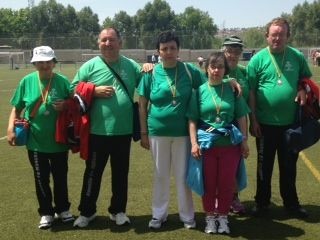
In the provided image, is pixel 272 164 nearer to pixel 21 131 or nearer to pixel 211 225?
pixel 211 225

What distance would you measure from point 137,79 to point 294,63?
5.56 feet

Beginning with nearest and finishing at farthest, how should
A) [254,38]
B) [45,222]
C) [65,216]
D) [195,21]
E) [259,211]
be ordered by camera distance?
[45,222] → [65,216] → [259,211] → [254,38] → [195,21]

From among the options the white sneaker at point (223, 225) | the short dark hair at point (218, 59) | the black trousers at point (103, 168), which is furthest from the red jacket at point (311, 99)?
the black trousers at point (103, 168)

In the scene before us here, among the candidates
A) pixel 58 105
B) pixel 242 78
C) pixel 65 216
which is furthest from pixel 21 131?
pixel 242 78

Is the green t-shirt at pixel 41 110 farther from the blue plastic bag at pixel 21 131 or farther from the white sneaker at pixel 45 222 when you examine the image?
the white sneaker at pixel 45 222

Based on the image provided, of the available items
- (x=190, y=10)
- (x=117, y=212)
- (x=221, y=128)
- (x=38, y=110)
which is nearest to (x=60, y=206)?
(x=117, y=212)

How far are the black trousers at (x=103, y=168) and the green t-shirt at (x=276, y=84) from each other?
1.48 m

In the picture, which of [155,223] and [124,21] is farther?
[124,21]

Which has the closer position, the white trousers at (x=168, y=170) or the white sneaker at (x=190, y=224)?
the white trousers at (x=168, y=170)

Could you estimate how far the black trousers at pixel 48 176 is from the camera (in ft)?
17.9

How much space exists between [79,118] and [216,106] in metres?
1.42

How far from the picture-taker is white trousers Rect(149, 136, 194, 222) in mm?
5270

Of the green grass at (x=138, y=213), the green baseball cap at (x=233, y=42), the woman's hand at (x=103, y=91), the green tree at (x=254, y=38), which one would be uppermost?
the green tree at (x=254, y=38)

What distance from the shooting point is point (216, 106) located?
5027 mm
